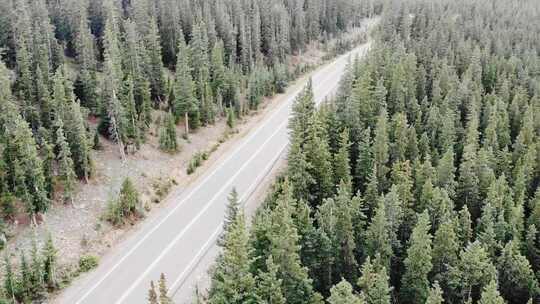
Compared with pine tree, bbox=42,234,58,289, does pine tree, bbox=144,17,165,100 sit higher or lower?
higher

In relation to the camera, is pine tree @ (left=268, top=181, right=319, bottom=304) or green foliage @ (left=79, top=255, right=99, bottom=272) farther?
green foliage @ (left=79, top=255, right=99, bottom=272)

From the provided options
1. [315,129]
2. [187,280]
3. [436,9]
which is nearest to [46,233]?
[187,280]

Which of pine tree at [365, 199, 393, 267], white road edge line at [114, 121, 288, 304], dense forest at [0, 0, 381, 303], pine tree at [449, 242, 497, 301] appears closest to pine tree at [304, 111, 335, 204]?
pine tree at [365, 199, 393, 267]

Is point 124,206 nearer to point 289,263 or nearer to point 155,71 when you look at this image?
point 289,263

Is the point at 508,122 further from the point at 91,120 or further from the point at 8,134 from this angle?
the point at 8,134

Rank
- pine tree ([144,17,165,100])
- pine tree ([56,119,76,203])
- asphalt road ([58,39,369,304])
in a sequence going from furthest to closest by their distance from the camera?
pine tree ([144,17,165,100]) < pine tree ([56,119,76,203]) < asphalt road ([58,39,369,304])

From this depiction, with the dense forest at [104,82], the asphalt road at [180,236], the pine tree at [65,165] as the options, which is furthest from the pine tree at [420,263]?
the pine tree at [65,165]

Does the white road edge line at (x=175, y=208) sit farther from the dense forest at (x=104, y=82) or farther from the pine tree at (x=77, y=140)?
the pine tree at (x=77, y=140)

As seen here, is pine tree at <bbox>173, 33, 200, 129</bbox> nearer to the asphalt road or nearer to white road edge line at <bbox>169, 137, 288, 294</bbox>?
the asphalt road
